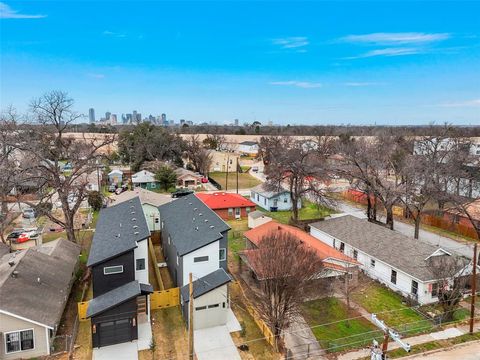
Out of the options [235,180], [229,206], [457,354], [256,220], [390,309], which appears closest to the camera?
[457,354]

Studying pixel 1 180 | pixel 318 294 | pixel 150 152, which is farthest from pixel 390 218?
pixel 150 152

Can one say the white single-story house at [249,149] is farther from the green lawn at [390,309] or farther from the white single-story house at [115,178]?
the green lawn at [390,309]

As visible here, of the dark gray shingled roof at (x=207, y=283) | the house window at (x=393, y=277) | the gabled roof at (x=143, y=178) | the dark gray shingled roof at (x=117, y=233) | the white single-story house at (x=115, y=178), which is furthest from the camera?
the white single-story house at (x=115, y=178)

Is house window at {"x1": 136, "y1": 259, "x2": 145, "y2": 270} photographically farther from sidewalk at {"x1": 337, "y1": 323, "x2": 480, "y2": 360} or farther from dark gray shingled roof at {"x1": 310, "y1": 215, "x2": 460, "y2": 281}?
dark gray shingled roof at {"x1": 310, "y1": 215, "x2": 460, "y2": 281}

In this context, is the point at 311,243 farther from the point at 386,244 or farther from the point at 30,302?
the point at 30,302

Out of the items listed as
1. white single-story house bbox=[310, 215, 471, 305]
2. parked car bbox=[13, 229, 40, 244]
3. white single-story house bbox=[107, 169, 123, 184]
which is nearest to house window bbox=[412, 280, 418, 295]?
white single-story house bbox=[310, 215, 471, 305]

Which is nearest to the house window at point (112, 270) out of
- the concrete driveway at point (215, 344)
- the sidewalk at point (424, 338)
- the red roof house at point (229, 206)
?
the concrete driveway at point (215, 344)

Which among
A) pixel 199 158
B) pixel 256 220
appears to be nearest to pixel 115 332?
pixel 256 220
